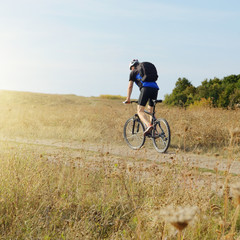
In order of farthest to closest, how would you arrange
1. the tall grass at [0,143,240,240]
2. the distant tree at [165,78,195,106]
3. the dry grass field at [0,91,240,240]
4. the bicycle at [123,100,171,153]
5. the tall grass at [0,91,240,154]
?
the distant tree at [165,78,195,106]
the tall grass at [0,91,240,154]
the bicycle at [123,100,171,153]
the tall grass at [0,143,240,240]
the dry grass field at [0,91,240,240]

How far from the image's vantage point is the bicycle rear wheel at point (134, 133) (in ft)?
32.1

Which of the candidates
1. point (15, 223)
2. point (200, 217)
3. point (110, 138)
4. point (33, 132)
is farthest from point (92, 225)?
point (33, 132)

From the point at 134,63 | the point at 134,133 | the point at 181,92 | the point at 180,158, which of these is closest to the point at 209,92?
the point at 181,92

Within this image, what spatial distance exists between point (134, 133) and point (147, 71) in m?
2.37

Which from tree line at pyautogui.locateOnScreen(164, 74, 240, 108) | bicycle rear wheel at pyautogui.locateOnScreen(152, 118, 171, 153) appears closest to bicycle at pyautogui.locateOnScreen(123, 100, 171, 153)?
bicycle rear wheel at pyautogui.locateOnScreen(152, 118, 171, 153)

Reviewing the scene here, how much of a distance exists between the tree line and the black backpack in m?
11.2

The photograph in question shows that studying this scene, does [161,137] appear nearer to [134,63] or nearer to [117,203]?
[134,63]

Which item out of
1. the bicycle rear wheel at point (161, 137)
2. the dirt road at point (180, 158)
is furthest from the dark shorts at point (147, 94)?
the dirt road at point (180, 158)

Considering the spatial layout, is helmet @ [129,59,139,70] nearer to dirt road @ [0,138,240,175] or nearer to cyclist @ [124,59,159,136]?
cyclist @ [124,59,159,136]

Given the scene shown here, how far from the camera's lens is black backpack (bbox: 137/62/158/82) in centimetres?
841

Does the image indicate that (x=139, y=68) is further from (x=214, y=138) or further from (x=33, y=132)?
(x=33, y=132)

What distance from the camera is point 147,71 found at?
8398mm

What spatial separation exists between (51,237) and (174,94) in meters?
22.8

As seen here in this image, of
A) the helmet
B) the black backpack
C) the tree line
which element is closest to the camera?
the black backpack
